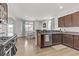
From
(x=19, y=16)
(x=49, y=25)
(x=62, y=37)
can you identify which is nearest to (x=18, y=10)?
(x=19, y=16)

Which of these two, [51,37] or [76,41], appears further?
[51,37]

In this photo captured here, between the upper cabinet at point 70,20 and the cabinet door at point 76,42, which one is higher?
the upper cabinet at point 70,20

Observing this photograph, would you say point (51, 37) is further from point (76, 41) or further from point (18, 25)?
point (18, 25)

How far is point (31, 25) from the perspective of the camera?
A: 225 cm

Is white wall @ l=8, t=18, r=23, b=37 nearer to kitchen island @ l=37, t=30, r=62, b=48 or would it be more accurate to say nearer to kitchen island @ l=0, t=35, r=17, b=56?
kitchen island @ l=0, t=35, r=17, b=56

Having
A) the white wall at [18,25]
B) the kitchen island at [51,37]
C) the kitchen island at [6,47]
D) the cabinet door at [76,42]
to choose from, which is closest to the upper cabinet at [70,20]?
the kitchen island at [51,37]

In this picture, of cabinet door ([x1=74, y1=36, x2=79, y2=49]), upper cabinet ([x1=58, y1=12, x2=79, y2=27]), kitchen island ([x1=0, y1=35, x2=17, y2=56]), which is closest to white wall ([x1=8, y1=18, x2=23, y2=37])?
kitchen island ([x1=0, y1=35, x2=17, y2=56])

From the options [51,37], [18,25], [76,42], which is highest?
[18,25]

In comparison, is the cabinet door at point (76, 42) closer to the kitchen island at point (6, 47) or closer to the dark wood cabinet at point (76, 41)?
the dark wood cabinet at point (76, 41)

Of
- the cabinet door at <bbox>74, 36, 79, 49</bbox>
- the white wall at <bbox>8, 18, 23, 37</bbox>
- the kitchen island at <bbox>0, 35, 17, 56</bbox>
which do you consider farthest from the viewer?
the cabinet door at <bbox>74, 36, 79, 49</bbox>

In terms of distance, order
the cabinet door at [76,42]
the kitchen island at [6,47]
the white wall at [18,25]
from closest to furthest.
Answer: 1. the kitchen island at [6,47]
2. the white wall at [18,25]
3. the cabinet door at [76,42]

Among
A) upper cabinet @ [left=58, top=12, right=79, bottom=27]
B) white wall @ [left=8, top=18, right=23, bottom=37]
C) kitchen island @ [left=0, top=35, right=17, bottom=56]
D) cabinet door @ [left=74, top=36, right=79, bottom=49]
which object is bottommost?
cabinet door @ [left=74, top=36, right=79, bottom=49]

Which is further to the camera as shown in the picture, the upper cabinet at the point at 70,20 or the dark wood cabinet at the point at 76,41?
the upper cabinet at the point at 70,20

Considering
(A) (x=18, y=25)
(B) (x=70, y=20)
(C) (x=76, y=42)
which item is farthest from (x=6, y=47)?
(B) (x=70, y=20)
